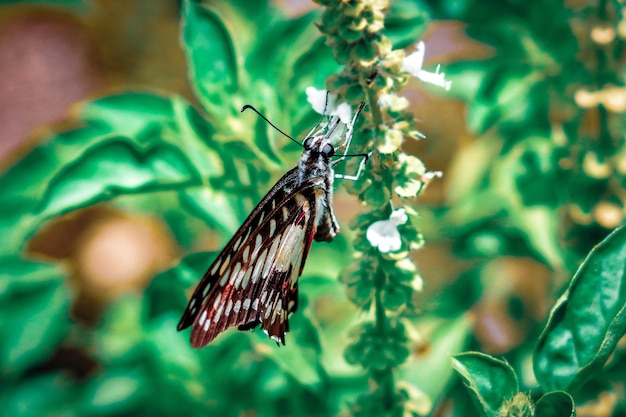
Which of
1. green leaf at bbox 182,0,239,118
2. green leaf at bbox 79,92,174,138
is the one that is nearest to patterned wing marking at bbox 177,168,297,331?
green leaf at bbox 182,0,239,118

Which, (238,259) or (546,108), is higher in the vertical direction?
(546,108)

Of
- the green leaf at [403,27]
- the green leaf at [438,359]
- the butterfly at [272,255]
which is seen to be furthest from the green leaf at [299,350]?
the green leaf at [403,27]

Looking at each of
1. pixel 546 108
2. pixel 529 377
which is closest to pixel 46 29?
pixel 546 108

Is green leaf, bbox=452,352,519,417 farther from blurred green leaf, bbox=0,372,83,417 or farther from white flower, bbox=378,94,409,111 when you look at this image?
blurred green leaf, bbox=0,372,83,417

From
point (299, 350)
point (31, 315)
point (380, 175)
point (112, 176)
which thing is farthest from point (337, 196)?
point (31, 315)

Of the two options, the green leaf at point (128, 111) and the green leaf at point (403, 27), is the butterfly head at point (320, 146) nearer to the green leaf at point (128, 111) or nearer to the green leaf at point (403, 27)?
the green leaf at point (403, 27)

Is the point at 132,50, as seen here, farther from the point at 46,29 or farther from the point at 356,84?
the point at 356,84

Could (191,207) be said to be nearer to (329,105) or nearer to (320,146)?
(320,146)
